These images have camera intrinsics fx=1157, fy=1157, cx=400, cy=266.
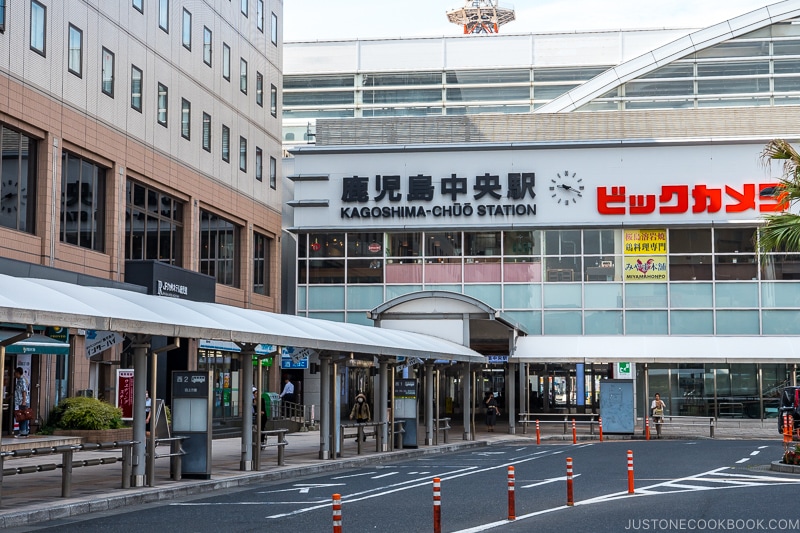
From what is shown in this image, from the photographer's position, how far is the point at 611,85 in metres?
60.7

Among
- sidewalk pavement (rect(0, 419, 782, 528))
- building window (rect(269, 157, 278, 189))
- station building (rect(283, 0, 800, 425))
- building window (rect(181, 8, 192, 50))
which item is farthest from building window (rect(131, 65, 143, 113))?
station building (rect(283, 0, 800, 425))

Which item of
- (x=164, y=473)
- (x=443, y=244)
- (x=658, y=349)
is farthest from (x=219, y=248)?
(x=164, y=473)

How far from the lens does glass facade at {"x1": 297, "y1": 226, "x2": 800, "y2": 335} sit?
47375 mm

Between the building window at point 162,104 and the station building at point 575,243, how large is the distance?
1230 centimetres

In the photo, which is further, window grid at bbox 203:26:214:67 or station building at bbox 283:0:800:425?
station building at bbox 283:0:800:425

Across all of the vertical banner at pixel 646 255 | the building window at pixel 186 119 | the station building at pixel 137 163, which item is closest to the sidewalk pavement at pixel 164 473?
the station building at pixel 137 163

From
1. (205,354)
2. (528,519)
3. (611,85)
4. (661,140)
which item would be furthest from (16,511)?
(611,85)

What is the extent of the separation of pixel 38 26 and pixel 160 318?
1337cm

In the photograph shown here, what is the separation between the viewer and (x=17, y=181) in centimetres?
2855

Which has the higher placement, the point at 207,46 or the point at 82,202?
the point at 207,46

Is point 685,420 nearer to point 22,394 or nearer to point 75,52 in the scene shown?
point 22,394

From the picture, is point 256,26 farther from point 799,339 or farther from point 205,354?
point 799,339

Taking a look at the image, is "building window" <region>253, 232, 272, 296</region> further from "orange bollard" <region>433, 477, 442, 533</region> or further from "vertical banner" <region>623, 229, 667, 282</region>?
"orange bollard" <region>433, 477, 442, 533</region>

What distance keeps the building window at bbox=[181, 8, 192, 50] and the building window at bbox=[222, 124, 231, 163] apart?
4218 mm
